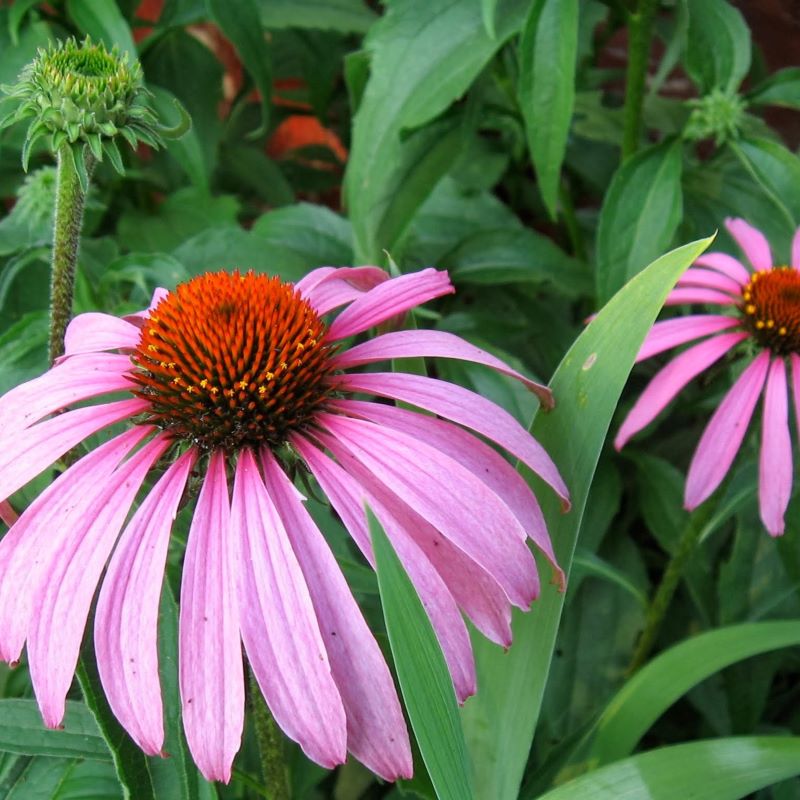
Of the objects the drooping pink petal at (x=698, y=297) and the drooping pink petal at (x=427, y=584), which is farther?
the drooping pink petal at (x=698, y=297)

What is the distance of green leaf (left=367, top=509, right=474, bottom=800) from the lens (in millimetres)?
321

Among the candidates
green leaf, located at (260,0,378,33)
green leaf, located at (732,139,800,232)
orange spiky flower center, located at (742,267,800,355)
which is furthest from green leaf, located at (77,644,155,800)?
green leaf, located at (260,0,378,33)

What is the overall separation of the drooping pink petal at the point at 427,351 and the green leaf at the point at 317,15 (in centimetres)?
58

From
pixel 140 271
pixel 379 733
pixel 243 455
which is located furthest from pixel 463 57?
pixel 379 733

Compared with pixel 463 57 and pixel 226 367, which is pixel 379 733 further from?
pixel 463 57

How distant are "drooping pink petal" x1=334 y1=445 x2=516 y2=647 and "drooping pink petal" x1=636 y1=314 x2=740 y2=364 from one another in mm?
296

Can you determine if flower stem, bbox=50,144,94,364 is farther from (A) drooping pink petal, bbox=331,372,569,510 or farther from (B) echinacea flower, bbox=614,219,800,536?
(B) echinacea flower, bbox=614,219,800,536

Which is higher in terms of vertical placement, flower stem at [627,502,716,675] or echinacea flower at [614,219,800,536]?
echinacea flower at [614,219,800,536]

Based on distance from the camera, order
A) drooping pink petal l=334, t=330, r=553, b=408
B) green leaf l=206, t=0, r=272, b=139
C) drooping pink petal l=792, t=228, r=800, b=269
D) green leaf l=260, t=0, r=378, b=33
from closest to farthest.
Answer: drooping pink petal l=334, t=330, r=553, b=408
drooping pink petal l=792, t=228, r=800, b=269
green leaf l=206, t=0, r=272, b=139
green leaf l=260, t=0, r=378, b=33

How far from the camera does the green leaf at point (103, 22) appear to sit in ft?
2.50

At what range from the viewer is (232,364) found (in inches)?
17.5

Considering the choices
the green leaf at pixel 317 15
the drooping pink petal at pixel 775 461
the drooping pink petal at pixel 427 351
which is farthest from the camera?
the green leaf at pixel 317 15

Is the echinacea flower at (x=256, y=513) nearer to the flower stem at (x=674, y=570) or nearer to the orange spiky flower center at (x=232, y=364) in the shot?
the orange spiky flower center at (x=232, y=364)

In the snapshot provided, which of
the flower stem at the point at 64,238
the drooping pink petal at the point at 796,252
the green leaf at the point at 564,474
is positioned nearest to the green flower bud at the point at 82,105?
the flower stem at the point at 64,238
